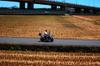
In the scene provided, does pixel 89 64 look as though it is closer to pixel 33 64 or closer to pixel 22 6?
pixel 33 64

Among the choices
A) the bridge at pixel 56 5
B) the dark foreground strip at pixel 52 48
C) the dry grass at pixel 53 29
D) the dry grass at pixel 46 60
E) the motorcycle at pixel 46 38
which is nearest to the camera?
the dry grass at pixel 46 60

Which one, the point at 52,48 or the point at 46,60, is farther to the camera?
the point at 52,48

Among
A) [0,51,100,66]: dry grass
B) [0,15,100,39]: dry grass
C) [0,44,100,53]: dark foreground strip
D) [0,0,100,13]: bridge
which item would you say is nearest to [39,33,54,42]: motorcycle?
[0,44,100,53]: dark foreground strip

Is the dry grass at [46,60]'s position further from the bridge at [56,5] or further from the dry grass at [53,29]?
the bridge at [56,5]

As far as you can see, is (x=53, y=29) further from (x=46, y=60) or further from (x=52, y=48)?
(x=46, y=60)

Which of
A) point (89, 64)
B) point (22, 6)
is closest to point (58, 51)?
point (89, 64)

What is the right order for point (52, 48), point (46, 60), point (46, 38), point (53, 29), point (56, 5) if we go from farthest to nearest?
point (56, 5)
point (53, 29)
point (46, 38)
point (52, 48)
point (46, 60)

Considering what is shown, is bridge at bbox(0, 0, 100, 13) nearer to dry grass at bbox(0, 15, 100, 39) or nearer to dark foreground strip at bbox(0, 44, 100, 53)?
dry grass at bbox(0, 15, 100, 39)

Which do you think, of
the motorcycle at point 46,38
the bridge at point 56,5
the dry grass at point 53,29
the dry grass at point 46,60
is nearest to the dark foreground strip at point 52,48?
the dry grass at point 46,60

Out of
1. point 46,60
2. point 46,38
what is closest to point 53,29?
point 46,38

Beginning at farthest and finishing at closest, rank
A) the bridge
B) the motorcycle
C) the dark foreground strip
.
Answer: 1. the bridge
2. the motorcycle
3. the dark foreground strip

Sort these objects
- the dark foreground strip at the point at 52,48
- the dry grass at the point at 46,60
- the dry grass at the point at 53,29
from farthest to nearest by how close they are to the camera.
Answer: the dry grass at the point at 53,29 < the dark foreground strip at the point at 52,48 < the dry grass at the point at 46,60

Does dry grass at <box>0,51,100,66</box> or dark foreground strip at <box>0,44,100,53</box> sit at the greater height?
dry grass at <box>0,51,100,66</box>

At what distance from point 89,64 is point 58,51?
5995 mm
